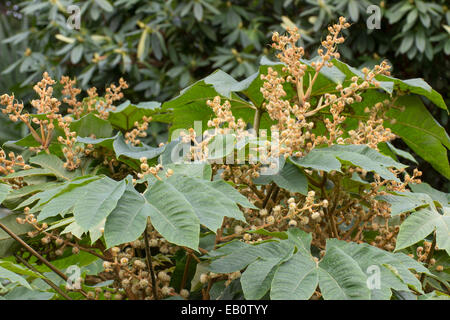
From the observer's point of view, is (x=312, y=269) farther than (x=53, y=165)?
No

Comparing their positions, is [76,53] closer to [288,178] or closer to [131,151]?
[131,151]

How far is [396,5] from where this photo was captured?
2.99m

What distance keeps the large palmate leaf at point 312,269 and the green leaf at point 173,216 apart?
10cm

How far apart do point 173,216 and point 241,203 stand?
91 millimetres

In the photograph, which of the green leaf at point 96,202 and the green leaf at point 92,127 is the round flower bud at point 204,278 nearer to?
the green leaf at point 96,202

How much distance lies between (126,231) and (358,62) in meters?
2.81

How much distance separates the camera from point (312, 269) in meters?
0.61

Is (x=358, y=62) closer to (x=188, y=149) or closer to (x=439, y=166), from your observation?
(x=439, y=166)

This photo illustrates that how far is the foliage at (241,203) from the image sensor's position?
60cm

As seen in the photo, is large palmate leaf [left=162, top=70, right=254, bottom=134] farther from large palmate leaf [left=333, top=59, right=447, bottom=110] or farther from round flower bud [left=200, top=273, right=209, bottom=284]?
round flower bud [left=200, top=273, right=209, bottom=284]

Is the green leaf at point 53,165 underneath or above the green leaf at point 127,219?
underneath

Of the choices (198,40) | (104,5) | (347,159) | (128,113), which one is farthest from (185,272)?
(198,40)

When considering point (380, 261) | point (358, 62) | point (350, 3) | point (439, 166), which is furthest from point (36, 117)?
point (358, 62)

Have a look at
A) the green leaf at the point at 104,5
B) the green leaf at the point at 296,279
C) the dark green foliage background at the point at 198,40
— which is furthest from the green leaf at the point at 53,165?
the green leaf at the point at 104,5
